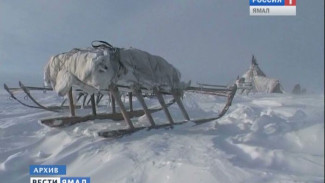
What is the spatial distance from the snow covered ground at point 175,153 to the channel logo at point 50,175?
4.2 inches

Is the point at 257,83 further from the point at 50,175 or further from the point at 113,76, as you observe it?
the point at 50,175

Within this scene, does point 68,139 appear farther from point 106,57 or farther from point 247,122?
point 247,122

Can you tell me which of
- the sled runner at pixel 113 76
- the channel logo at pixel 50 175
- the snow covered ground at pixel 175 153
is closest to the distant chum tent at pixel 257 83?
the sled runner at pixel 113 76

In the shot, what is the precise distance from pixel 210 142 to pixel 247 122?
184 centimetres

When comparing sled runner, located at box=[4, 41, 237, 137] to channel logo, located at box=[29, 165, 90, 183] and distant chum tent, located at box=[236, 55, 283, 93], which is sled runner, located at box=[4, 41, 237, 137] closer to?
channel logo, located at box=[29, 165, 90, 183]

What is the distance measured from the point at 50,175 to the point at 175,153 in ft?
6.21

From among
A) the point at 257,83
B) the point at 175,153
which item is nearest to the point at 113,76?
the point at 175,153

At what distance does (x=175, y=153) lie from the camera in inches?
200

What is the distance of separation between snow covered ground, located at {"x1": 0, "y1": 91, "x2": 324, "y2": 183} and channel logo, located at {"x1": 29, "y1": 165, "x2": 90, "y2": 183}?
0.11 m

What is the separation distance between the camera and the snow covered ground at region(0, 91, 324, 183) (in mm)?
3898

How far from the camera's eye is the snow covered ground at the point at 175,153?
3.90 metres

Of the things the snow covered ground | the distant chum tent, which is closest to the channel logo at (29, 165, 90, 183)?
the snow covered ground

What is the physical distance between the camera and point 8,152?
631cm

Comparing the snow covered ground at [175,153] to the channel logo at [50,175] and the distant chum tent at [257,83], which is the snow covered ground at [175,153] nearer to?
the channel logo at [50,175]
